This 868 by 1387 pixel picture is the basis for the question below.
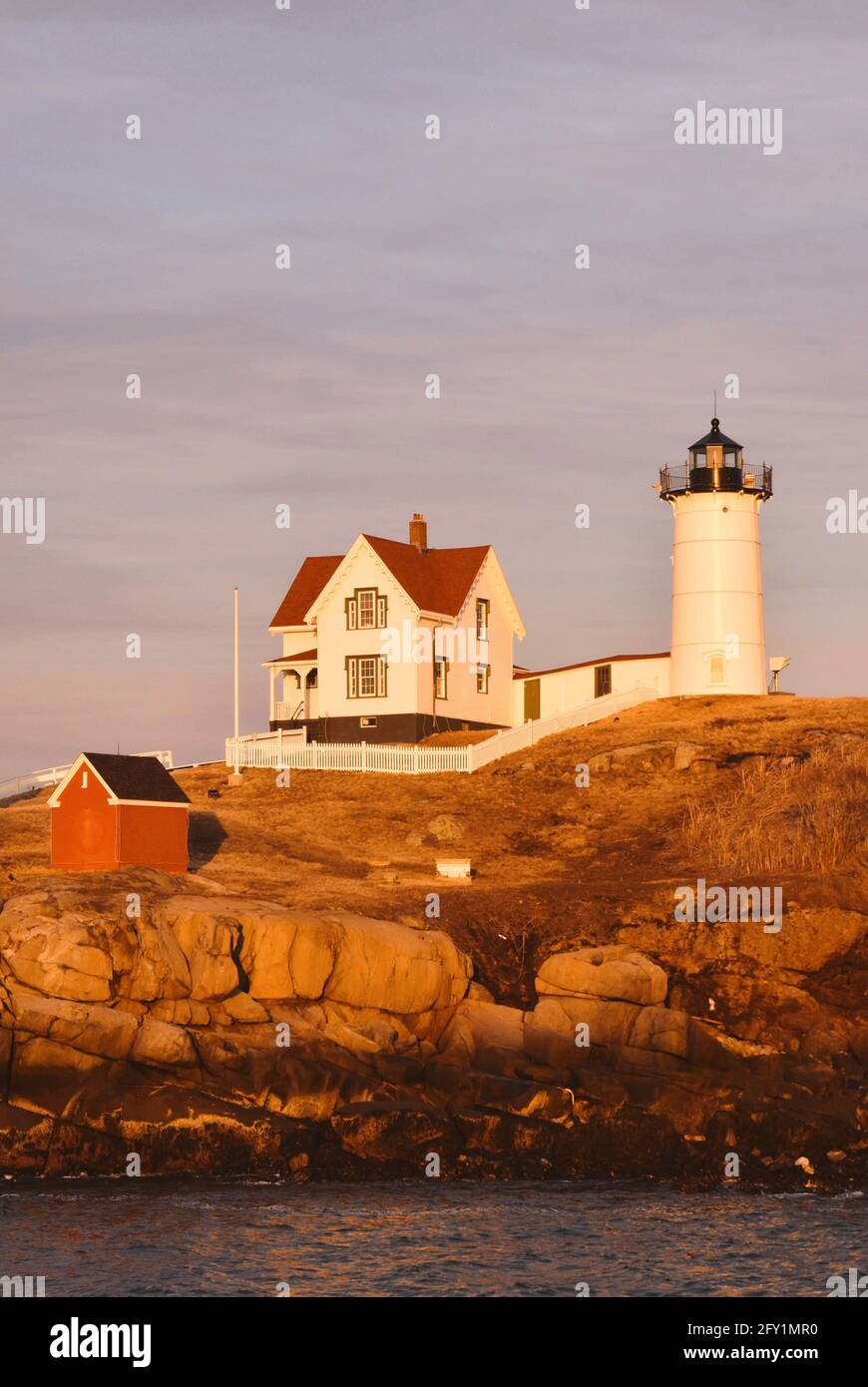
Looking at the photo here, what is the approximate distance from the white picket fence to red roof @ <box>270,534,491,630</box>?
5047 mm

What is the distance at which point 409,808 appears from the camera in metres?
52.6

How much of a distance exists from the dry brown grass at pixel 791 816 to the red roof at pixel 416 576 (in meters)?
13.5

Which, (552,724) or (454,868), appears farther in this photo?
(552,724)

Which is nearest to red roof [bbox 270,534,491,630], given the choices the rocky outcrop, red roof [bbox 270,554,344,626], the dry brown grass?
red roof [bbox 270,554,344,626]

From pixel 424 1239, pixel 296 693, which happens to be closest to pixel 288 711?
pixel 296 693

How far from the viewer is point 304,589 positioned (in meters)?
67.0

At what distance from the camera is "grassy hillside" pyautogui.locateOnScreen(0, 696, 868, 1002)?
135 feet

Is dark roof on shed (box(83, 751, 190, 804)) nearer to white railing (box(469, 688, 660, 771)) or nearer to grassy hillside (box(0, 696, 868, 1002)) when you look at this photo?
grassy hillside (box(0, 696, 868, 1002))

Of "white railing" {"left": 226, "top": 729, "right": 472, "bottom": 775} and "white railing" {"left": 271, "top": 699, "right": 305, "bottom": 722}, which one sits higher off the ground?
"white railing" {"left": 271, "top": 699, "right": 305, "bottom": 722}

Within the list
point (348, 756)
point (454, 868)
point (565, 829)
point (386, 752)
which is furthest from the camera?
point (348, 756)

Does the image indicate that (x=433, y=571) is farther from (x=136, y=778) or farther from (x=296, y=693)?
(x=136, y=778)

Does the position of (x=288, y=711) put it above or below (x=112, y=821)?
above

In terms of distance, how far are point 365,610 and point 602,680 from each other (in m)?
8.63
